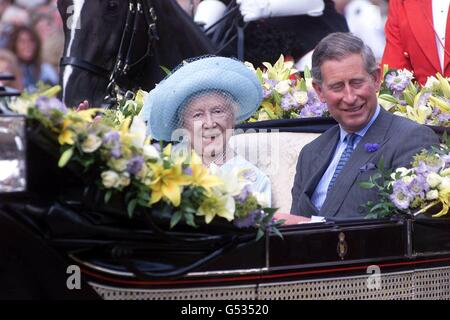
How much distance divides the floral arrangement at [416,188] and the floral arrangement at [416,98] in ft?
3.30

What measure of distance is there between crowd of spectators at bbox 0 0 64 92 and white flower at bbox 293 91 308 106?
11.1 feet

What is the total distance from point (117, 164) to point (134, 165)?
0.05 meters

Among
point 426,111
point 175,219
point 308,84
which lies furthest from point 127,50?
point 175,219

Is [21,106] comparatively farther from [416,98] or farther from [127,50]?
[127,50]

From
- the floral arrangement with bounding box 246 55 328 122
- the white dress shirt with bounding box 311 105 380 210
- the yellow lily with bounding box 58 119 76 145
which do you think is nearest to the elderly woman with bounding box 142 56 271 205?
the white dress shirt with bounding box 311 105 380 210

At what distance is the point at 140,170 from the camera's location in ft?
11.3

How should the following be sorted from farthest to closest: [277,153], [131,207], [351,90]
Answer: [277,153] < [351,90] < [131,207]

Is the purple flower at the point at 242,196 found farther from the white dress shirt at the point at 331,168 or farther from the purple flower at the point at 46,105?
the white dress shirt at the point at 331,168

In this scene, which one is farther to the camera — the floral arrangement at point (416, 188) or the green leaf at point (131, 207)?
the floral arrangement at point (416, 188)

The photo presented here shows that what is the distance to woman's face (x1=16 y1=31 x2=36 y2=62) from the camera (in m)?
8.69

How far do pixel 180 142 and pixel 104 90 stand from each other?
2196mm

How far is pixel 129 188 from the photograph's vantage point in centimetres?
347

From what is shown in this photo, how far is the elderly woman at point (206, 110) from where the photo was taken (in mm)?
4621

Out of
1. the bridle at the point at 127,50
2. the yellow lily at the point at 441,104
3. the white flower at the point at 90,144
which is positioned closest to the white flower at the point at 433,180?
the yellow lily at the point at 441,104
